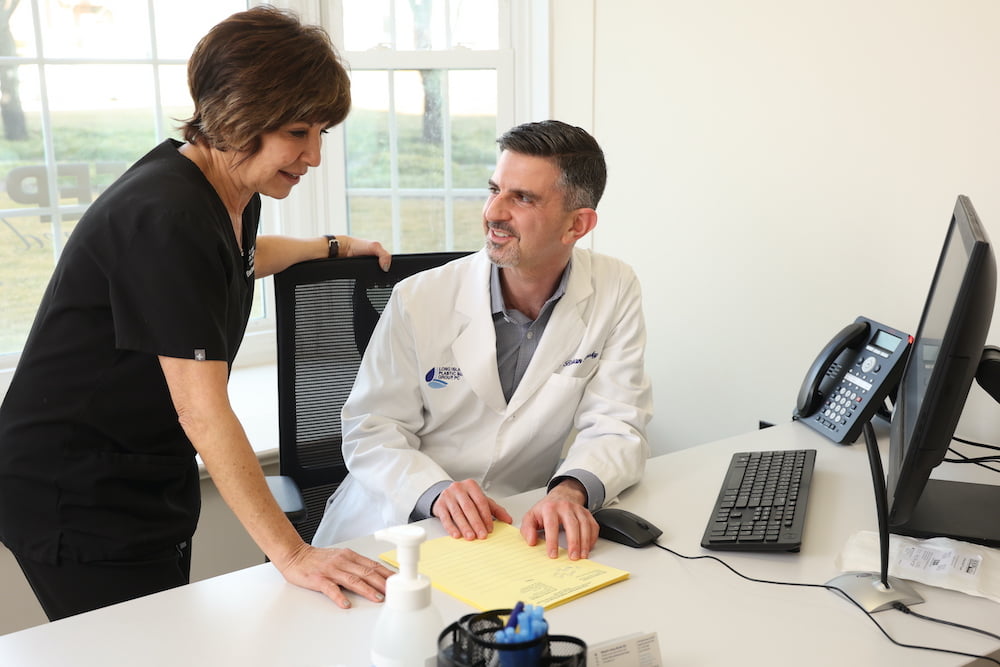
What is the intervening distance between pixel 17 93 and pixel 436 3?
1.19 metres

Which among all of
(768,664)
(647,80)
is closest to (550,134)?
(647,80)

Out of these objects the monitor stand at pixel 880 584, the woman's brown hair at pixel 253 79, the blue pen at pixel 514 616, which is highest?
the woman's brown hair at pixel 253 79

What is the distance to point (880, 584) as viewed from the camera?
1240 mm

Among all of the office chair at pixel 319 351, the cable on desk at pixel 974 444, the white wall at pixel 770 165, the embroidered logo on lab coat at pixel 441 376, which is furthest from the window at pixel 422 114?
the cable on desk at pixel 974 444

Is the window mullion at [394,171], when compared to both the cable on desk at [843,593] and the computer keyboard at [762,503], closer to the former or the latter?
the computer keyboard at [762,503]

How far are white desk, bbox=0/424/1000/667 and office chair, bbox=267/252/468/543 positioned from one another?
1.67 ft

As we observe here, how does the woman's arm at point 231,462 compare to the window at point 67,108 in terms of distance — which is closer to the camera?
the woman's arm at point 231,462

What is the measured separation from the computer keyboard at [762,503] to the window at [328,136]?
1481mm

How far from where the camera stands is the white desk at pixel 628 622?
42.7 inches

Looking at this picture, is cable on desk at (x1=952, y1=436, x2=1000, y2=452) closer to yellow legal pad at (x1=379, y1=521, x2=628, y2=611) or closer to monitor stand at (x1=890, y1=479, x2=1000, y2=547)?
monitor stand at (x1=890, y1=479, x2=1000, y2=547)

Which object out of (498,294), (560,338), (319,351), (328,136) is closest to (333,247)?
(319,351)

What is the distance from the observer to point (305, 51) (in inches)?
55.4

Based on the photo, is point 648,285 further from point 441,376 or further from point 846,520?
point 846,520

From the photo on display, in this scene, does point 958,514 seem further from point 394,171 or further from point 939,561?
point 394,171
